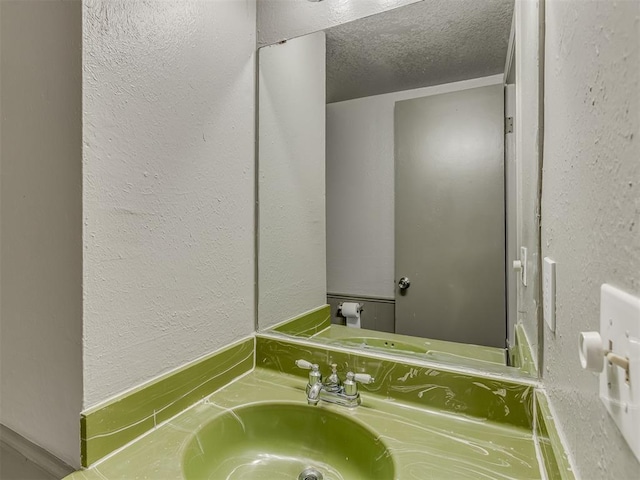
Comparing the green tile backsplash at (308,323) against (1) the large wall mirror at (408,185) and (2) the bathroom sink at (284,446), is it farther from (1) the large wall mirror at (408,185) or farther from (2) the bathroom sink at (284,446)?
(2) the bathroom sink at (284,446)

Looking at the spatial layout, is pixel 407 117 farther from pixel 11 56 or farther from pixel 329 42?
pixel 11 56

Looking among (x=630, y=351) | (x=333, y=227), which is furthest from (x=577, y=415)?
(x=333, y=227)

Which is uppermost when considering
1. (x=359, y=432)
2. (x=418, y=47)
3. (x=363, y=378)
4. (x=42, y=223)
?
(x=418, y=47)

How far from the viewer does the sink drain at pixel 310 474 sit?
0.81 m

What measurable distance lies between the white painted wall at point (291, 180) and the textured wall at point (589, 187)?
0.68 m

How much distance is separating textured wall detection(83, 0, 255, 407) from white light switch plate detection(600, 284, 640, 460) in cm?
76

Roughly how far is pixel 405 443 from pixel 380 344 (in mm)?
305

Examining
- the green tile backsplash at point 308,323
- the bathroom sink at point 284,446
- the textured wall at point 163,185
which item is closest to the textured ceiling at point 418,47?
the textured wall at point 163,185

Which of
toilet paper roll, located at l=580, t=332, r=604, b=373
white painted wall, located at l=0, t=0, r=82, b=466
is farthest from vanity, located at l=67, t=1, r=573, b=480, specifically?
toilet paper roll, located at l=580, t=332, r=604, b=373

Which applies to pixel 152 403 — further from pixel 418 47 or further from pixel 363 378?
pixel 418 47

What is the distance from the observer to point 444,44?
956mm

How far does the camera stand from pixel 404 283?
102 centimetres

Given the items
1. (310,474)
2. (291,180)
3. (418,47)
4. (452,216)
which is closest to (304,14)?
(418,47)

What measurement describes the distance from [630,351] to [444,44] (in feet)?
3.07
